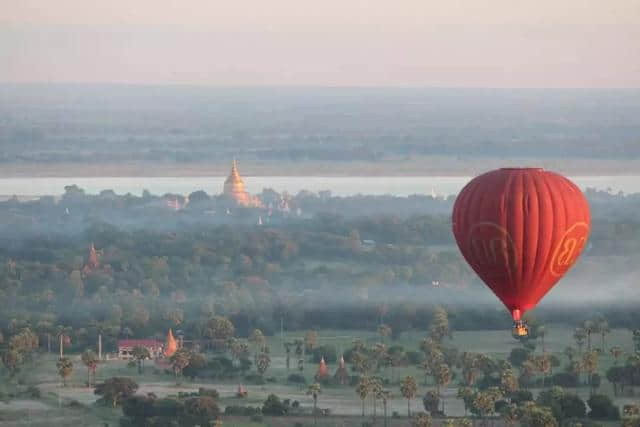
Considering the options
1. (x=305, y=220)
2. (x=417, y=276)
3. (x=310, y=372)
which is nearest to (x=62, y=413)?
(x=310, y=372)

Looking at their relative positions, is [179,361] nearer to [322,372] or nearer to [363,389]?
[322,372]

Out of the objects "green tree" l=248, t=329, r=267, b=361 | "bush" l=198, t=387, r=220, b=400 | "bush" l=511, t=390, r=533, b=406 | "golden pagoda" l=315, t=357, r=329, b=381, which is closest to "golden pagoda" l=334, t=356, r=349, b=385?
Answer: "golden pagoda" l=315, t=357, r=329, b=381

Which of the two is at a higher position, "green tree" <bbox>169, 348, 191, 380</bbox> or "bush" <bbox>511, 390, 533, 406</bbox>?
"green tree" <bbox>169, 348, 191, 380</bbox>

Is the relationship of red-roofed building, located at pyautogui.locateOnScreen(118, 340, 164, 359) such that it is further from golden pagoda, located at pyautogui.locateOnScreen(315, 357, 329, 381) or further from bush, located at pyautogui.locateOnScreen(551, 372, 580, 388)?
bush, located at pyautogui.locateOnScreen(551, 372, 580, 388)

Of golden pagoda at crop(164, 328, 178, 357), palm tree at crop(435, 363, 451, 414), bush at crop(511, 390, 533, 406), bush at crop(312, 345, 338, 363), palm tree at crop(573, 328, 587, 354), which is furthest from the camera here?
palm tree at crop(573, 328, 587, 354)

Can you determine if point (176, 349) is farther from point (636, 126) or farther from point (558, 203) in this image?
point (636, 126)

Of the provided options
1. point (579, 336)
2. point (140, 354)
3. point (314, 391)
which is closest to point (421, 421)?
point (314, 391)
